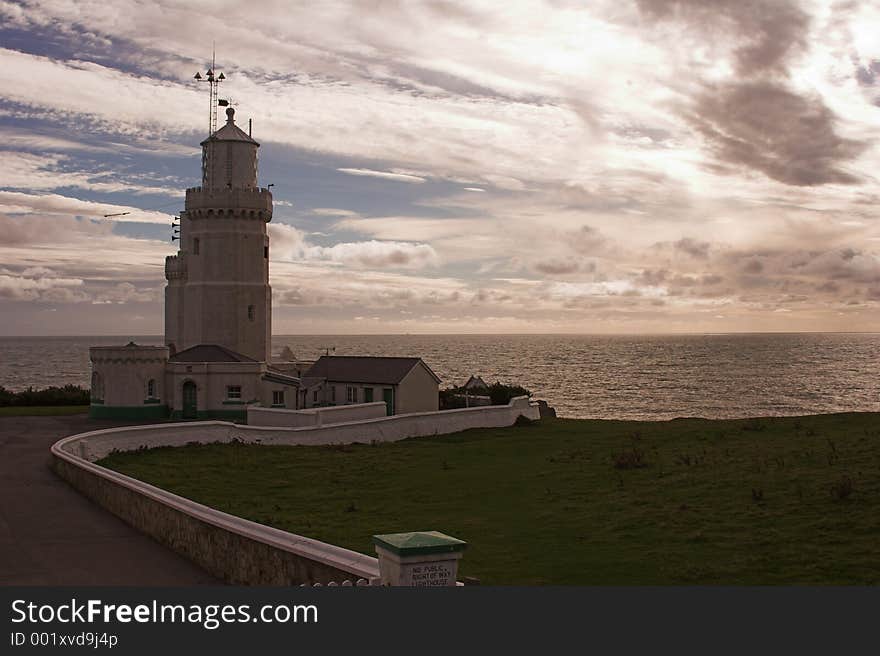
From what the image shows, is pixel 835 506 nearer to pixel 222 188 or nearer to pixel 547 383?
pixel 222 188

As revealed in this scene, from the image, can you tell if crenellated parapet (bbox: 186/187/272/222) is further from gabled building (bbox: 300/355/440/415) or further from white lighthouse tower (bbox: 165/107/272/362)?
gabled building (bbox: 300/355/440/415)

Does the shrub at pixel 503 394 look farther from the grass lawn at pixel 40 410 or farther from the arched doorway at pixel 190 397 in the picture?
the grass lawn at pixel 40 410

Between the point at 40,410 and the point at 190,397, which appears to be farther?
the point at 40,410

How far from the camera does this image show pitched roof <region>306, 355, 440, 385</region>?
4560cm

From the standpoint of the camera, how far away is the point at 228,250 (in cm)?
5297

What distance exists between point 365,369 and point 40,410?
1927cm

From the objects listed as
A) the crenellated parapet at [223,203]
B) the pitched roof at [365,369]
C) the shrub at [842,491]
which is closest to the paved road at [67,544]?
the shrub at [842,491]

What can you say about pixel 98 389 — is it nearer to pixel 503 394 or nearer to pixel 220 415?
pixel 220 415

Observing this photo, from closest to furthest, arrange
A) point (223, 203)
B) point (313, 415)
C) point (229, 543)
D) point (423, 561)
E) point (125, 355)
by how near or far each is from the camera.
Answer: point (423, 561), point (229, 543), point (313, 415), point (125, 355), point (223, 203)

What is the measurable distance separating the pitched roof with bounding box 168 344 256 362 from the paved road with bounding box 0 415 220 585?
64.0 feet

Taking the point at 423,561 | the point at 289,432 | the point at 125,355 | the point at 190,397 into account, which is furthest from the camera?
the point at 190,397

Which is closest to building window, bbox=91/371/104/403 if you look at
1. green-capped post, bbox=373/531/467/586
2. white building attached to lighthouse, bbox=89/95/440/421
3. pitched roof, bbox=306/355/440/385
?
white building attached to lighthouse, bbox=89/95/440/421

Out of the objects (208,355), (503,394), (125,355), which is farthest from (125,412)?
(503,394)

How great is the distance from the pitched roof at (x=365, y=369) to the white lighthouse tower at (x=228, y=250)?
6469 millimetres
